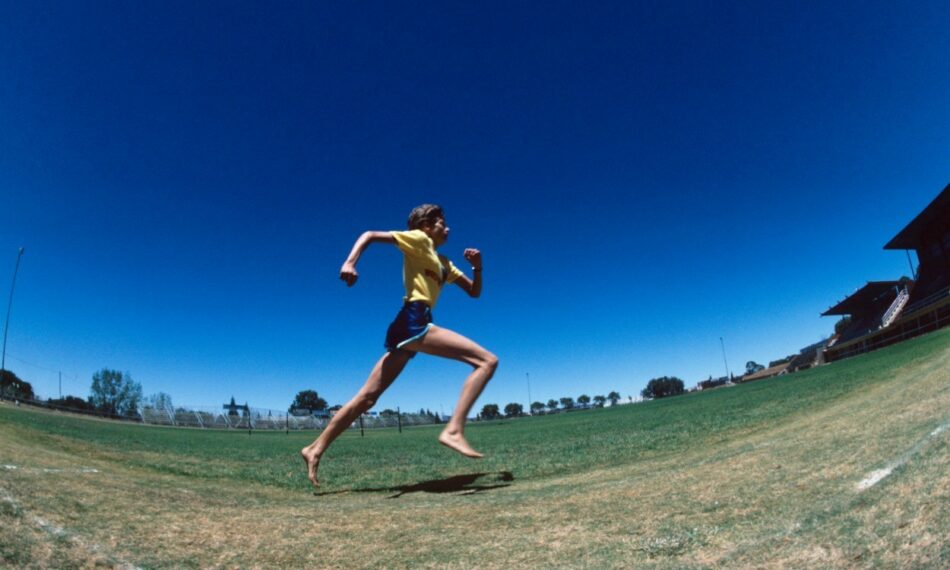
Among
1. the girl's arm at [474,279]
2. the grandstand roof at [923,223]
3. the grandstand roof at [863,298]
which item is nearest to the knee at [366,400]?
the girl's arm at [474,279]

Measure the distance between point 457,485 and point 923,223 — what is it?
150 feet

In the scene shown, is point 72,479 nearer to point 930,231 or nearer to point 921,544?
point 921,544

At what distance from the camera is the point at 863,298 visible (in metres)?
51.3

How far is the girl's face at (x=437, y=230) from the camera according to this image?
3.48 metres

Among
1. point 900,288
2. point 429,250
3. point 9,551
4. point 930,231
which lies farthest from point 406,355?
point 900,288

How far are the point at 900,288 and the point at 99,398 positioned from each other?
115m

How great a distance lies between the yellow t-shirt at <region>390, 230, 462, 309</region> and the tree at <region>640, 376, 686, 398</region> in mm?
134354

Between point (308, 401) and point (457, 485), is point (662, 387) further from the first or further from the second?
point (457, 485)

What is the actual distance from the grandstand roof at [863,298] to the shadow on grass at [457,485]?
58460 mm

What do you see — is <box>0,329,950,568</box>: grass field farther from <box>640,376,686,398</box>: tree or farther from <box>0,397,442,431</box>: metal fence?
<box>640,376,686,398</box>: tree

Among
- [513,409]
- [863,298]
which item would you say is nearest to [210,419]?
[863,298]

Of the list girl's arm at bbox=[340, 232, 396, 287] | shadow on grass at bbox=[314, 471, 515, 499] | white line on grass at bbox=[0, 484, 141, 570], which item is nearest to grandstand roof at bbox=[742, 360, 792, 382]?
shadow on grass at bbox=[314, 471, 515, 499]

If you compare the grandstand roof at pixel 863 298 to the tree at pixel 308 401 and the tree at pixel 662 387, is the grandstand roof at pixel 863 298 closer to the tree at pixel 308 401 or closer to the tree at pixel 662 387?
the tree at pixel 662 387

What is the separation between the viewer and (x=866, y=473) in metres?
1.74
